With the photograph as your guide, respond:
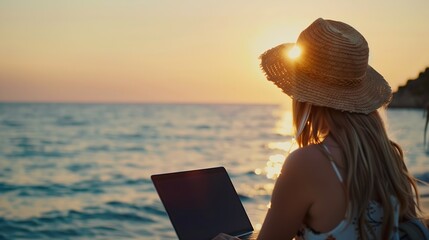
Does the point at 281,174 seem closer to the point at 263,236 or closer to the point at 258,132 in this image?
the point at 263,236

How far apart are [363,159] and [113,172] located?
14732mm

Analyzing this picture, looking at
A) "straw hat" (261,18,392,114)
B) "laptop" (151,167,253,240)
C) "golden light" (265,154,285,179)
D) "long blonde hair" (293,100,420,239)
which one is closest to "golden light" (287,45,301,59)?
"straw hat" (261,18,392,114)

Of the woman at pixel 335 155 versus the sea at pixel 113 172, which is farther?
the sea at pixel 113 172

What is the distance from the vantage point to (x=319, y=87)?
2129 mm

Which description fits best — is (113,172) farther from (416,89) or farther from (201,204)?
(201,204)

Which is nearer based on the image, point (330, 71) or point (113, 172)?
point (330, 71)

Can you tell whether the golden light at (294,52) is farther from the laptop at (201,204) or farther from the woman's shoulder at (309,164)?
the laptop at (201,204)

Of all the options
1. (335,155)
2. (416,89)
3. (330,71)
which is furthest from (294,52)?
(416,89)

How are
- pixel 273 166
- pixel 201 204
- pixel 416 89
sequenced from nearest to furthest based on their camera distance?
pixel 201 204, pixel 416 89, pixel 273 166

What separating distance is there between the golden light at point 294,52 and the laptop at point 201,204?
1.72ft

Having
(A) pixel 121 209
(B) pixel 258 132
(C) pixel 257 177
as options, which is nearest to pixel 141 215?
(A) pixel 121 209

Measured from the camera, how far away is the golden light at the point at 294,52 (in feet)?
7.19

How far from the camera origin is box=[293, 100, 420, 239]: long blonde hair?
200 centimetres

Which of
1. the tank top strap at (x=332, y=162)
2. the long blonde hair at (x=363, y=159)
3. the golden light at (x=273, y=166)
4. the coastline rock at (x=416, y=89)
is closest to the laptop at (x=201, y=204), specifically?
the long blonde hair at (x=363, y=159)
